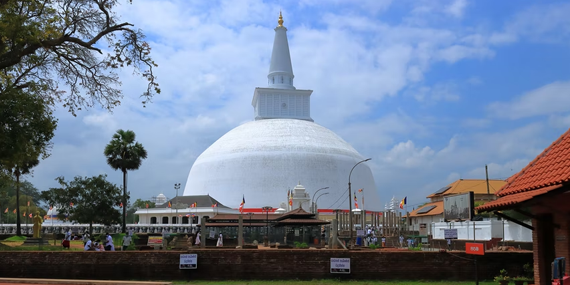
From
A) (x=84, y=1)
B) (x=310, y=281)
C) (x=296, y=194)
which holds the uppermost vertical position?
(x=84, y=1)

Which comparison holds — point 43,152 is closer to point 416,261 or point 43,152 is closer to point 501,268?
point 416,261

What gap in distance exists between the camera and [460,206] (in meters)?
19.8


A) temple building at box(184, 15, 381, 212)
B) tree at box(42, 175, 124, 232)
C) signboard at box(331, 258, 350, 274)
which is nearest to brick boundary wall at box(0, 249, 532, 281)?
signboard at box(331, 258, 350, 274)

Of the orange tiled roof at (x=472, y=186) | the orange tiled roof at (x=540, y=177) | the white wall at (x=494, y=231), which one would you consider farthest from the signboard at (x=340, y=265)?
the orange tiled roof at (x=472, y=186)

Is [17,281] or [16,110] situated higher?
[16,110]

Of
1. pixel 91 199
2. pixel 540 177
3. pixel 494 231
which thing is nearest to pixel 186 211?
pixel 91 199

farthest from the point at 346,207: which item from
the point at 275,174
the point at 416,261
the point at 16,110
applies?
the point at 16,110

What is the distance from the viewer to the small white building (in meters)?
59.8

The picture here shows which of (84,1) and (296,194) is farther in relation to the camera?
(296,194)

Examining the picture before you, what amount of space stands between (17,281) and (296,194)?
40721 mm

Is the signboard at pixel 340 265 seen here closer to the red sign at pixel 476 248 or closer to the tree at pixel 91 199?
the red sign at pixel 476 248

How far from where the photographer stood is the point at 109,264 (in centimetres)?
1834

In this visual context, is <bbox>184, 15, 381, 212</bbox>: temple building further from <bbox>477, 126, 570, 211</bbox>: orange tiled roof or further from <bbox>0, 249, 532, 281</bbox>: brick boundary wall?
<bbox>477, 126, 570, 211</bbox>: orange tiled roof

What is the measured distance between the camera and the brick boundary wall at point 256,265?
689 inches
